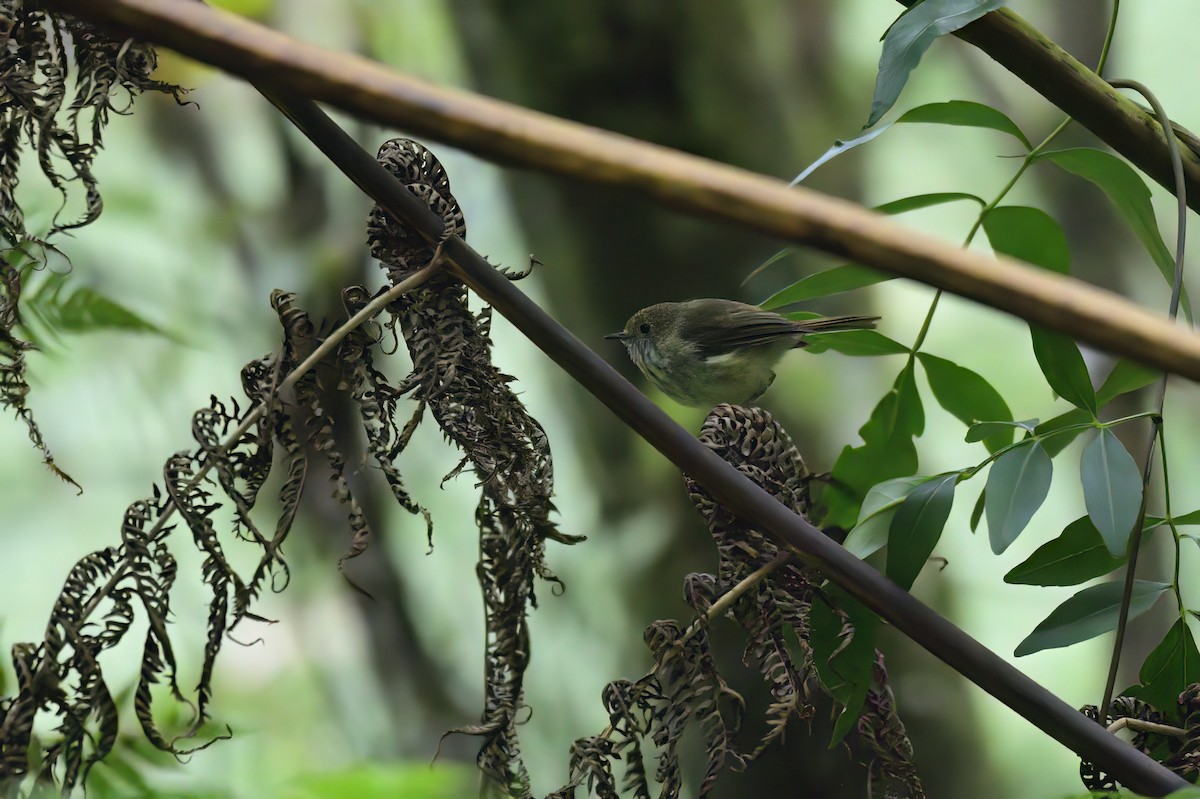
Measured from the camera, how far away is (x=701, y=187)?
26 cm

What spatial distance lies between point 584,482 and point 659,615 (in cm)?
25

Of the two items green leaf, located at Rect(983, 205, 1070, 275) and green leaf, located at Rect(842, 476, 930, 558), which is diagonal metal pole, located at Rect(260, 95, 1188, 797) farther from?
green leaf, located at Rect(983, 205, 1070, 275)

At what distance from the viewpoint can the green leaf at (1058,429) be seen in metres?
0.59

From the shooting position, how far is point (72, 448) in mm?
1952

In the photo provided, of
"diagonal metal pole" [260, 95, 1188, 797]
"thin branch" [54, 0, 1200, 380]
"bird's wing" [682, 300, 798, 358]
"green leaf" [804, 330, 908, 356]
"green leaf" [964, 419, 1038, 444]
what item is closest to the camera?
"thin branch" [54, 0, 1200, 380]

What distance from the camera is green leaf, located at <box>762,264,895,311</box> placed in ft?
2.22

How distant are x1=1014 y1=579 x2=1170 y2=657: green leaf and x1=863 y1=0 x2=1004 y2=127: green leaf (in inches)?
13.0

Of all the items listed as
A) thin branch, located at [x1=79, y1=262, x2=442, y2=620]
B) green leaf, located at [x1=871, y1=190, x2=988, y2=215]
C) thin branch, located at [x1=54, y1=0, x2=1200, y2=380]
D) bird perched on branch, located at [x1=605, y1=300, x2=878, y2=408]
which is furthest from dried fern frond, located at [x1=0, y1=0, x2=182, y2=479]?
bird perched on branch, located at [x1=605, y1=300, x2=878, y2=408]

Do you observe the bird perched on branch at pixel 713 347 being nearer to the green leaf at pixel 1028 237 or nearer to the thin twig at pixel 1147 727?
the green leaf at pixel 1028 237

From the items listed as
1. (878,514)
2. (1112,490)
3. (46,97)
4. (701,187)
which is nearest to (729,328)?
(878,514)

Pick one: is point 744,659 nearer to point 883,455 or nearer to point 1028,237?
point 883,455

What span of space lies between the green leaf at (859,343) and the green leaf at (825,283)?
3 cm

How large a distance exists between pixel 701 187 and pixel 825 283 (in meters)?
0.45

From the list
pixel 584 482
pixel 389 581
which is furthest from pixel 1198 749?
pixel 389 581
